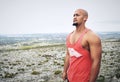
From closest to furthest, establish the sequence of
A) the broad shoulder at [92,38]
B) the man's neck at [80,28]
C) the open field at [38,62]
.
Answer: the broad shoulder at [92,38] < the man's neck at [80,28] < the open field at [38,62]

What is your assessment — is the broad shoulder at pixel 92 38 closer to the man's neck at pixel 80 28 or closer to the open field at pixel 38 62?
the man's neck at pixel 80 28

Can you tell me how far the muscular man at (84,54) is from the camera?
1.81m

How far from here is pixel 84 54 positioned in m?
1.84

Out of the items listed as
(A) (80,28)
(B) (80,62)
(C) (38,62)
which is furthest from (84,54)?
(C) (38,62)

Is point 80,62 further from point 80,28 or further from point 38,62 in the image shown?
point 38,62

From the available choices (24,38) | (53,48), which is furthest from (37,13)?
(53,48)

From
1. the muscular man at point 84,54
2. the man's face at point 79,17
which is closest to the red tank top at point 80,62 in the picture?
the muscular man at point 84,54

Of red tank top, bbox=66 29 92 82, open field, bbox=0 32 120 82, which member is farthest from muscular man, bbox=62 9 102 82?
open field, bbox=0 32 120 82

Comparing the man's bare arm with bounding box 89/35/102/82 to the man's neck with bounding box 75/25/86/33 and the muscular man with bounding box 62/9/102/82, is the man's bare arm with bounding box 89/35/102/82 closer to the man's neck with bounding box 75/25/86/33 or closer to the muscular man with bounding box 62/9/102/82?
the muscular man with bounding box 62/9/102/82

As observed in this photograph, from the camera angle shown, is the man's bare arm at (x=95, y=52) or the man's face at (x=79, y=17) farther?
the man's face at (x=79, y=17)

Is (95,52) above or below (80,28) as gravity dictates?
below

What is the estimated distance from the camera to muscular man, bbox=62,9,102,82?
5.92 ft

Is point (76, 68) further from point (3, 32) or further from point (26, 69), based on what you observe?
point (3, 32)

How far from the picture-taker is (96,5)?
13.3 m
